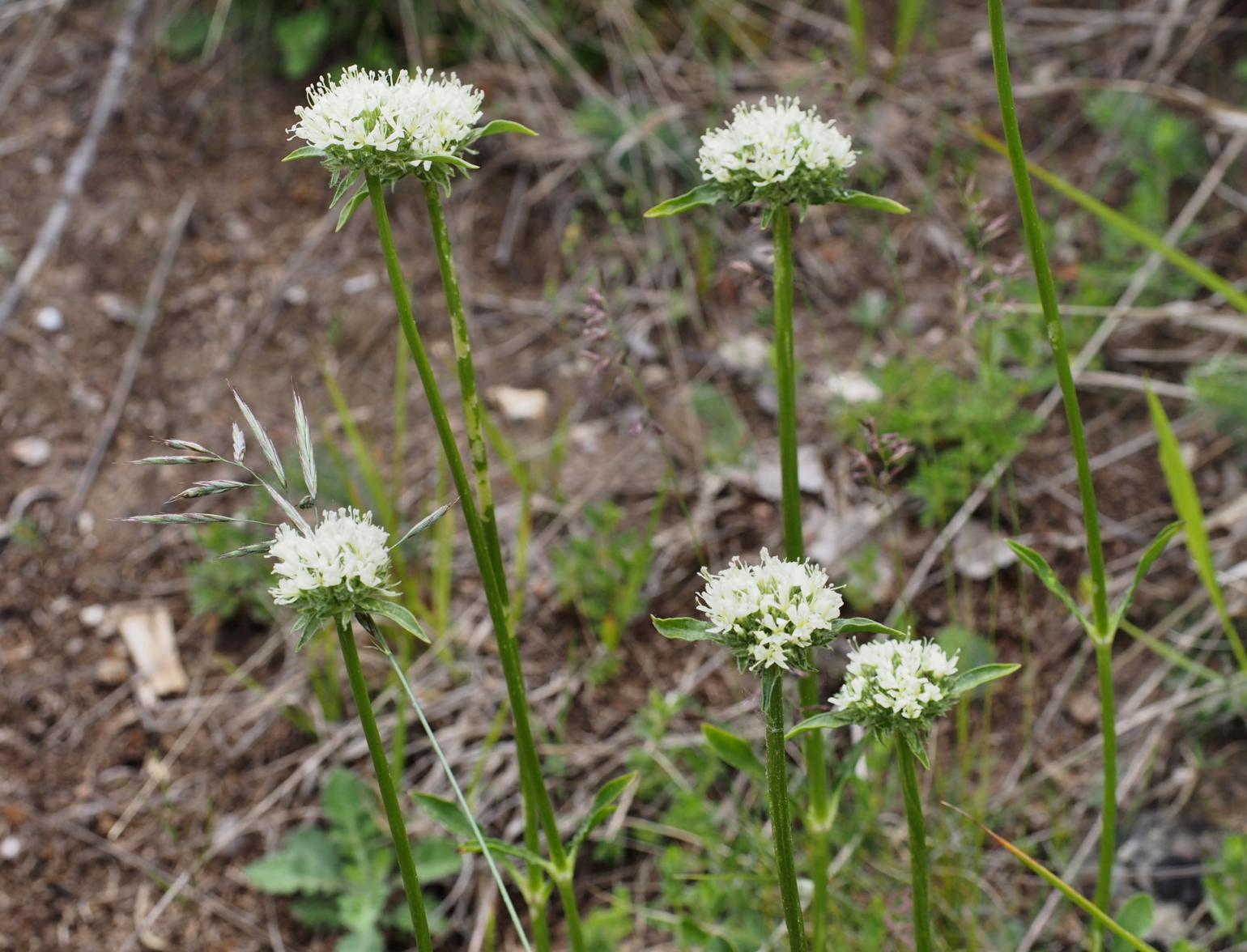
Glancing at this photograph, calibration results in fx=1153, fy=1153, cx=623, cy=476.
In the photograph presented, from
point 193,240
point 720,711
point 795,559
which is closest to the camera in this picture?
point 795,559

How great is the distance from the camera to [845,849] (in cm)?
284

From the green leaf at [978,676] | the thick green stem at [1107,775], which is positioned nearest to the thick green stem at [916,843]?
the green leaf at [978,676]

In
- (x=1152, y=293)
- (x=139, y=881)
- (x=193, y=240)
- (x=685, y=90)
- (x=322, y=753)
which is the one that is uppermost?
(x=685, y=90)

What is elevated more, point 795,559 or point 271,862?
point 795,559

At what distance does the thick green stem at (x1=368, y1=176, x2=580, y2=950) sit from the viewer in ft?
5.67

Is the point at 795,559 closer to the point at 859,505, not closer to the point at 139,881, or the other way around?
the point at 859,505

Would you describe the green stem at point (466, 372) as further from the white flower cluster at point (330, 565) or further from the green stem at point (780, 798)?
the green stem at point (780, 798)

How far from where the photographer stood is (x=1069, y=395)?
1.92 meters

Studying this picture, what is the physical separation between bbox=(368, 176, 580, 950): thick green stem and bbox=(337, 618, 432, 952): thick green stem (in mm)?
228

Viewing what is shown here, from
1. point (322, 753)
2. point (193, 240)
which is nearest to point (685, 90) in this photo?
point (193, 240)

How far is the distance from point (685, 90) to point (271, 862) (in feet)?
11.2

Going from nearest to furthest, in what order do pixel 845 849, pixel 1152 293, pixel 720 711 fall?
1. pixel 845 849
2. pixel 720 711
3. pixel 1152 293

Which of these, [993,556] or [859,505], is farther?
[859,505]

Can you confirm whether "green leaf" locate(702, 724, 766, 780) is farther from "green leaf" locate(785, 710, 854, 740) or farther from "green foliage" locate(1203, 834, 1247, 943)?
"green foliage" locate(1203, 834, 1247, 943)
